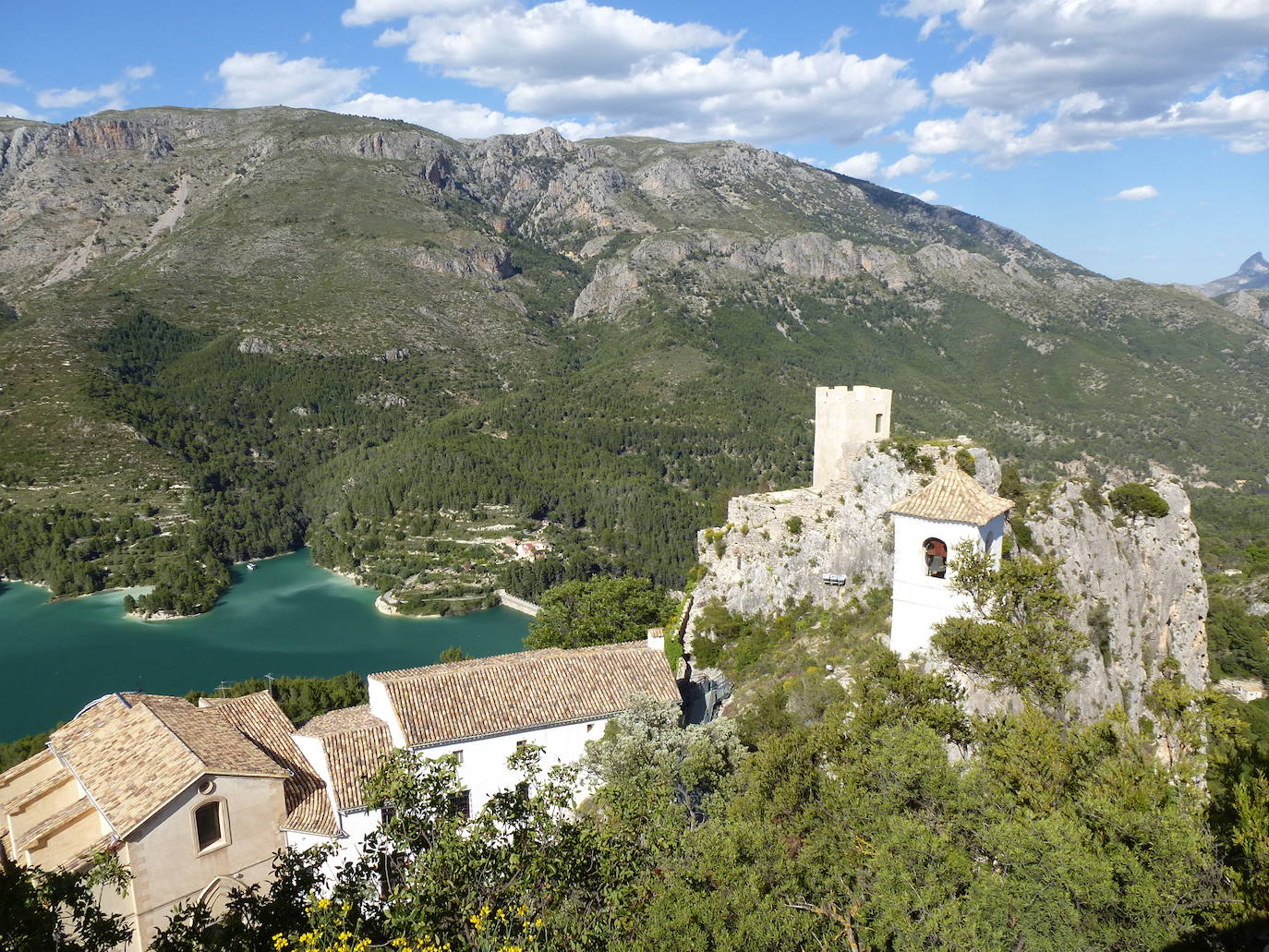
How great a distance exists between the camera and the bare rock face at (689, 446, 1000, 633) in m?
22.2

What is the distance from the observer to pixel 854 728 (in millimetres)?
13234

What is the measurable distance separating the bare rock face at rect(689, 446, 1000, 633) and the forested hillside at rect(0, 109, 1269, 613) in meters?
30.4

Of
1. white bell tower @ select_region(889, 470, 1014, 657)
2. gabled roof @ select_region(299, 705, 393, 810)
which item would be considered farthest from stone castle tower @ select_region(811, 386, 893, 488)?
gabled roof @ select_region(299, 705, 393, 810)

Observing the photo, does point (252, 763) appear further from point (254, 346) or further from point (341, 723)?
point (254, 346)

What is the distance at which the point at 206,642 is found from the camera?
238ft

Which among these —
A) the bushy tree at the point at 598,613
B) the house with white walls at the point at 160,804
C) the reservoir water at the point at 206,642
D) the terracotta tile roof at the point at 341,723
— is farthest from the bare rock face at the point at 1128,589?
the reservoir water at the point at 206,642

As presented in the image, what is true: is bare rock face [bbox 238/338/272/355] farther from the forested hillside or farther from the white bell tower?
the white bell tower

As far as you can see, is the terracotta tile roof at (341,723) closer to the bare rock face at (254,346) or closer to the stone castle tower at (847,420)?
the stone castle tower at (847,420)

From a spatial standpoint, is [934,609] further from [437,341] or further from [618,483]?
[437,341]

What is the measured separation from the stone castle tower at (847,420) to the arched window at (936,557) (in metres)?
9.57

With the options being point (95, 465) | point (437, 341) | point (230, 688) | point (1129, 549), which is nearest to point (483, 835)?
point (1129, 549)

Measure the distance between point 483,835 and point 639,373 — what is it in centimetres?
12779

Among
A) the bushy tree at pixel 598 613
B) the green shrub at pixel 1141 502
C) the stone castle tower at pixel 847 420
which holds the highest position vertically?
the stone castle tower at pixel 847 420

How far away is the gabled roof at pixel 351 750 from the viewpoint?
17.5 meters
